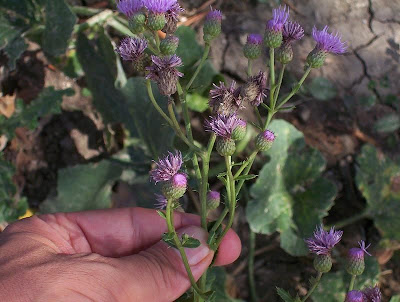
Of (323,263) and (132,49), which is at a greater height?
(132,49)

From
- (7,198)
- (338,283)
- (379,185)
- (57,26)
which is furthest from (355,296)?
(57,26)

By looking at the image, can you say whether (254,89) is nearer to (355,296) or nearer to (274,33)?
(274,33)

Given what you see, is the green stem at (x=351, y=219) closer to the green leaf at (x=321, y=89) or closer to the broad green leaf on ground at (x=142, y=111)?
the green leaf at (x=321, y=89)

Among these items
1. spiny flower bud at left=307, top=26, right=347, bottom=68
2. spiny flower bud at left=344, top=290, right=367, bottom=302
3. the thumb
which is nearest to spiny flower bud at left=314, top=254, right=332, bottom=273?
spiny flower bud at left=344, top=290, right=367, bottom=302

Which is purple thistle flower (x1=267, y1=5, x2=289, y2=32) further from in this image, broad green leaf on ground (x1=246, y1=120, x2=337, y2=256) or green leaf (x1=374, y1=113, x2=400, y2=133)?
green leaf (x1=374, y1=113, x2=400, y2=133)

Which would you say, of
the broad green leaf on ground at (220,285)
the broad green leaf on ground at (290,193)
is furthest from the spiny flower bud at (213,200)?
the broad green leaf on ground at (290,193)

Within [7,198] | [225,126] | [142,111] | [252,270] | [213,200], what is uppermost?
[225,126]

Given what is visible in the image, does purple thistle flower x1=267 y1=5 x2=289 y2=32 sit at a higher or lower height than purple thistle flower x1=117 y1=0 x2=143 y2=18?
lower
